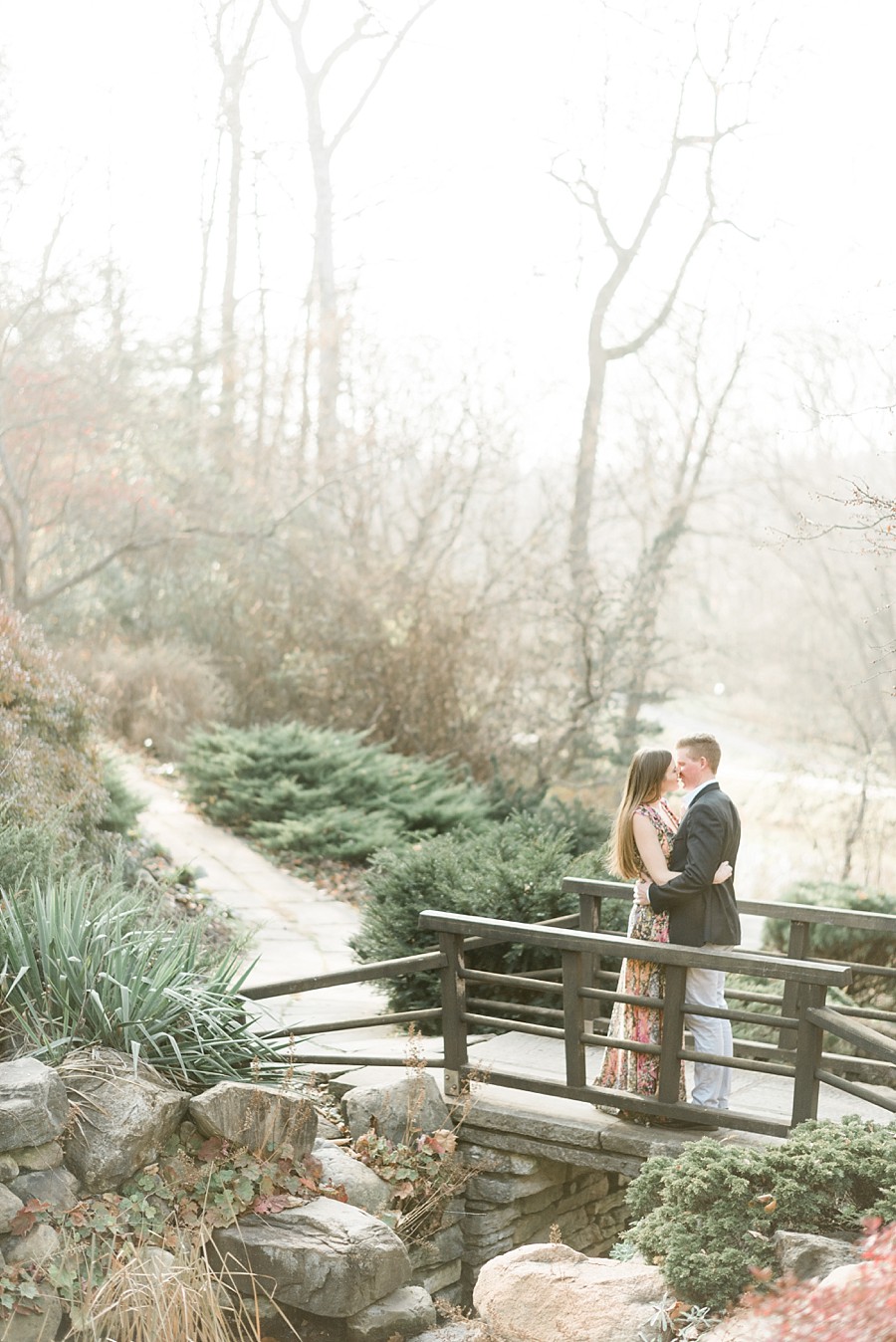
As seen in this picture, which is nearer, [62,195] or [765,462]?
Result: [62,195]

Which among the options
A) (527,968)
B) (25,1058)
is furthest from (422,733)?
(25,1058)

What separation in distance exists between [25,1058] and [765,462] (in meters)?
16.7

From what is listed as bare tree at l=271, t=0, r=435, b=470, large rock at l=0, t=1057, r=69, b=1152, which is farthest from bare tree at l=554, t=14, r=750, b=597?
large rock at l=0, t=1057, r=69, b=1152

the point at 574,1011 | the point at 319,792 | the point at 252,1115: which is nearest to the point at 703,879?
the point at 574,1011

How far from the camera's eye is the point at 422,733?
49.7 feet

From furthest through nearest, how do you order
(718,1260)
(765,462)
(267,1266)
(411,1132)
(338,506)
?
1. (765,462)
2. (338,506)
3. (411,1132)
4. (267,1266)
5. (718,1260)

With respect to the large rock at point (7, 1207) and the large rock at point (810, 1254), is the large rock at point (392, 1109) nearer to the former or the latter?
the large rock at point (7, 1207)

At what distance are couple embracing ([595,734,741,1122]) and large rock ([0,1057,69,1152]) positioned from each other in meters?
2.36

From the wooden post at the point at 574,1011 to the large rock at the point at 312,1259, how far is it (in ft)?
4.02

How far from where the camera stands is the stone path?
26.3ft

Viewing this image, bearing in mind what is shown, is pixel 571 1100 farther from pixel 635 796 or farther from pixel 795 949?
pixel 635 796

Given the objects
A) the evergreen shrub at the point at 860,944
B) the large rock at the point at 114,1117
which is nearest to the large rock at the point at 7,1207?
the large rock at the point at 114,1117

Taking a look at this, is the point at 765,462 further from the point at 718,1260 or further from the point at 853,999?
the point at 718,1260

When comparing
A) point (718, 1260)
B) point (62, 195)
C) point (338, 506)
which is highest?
point (62, 195)
